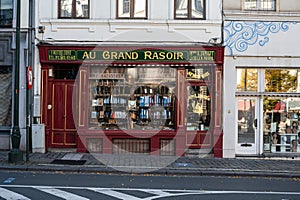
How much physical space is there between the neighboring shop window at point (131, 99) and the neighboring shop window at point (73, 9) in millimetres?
1937

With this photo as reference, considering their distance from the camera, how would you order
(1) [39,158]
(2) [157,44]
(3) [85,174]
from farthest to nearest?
(2) [157,44] → (1) [39,158] → (3) [85,174]

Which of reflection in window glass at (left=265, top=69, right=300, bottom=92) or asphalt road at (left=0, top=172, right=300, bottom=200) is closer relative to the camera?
asphalt road at (left=0, top=172, right=300, bottom=200)

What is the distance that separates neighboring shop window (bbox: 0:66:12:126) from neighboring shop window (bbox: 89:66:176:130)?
2827mm

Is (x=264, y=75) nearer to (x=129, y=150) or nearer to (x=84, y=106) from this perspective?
(x=129, y=150)

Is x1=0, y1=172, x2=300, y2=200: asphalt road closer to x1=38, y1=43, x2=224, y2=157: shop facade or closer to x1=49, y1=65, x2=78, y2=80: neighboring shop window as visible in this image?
x1=38, y1=43, x2=224, y2=157: shop facade

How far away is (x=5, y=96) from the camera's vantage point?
15039 mm

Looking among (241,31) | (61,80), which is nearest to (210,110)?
(241,31)

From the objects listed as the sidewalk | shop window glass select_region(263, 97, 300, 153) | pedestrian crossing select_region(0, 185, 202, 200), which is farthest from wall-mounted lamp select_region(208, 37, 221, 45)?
pedestrian crossing select_region(0, 185, 202, 200)

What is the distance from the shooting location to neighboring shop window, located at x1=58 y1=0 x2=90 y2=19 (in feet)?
48.8

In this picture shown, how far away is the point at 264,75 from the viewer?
14.9m

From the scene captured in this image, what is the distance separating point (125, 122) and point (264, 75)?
5064mm

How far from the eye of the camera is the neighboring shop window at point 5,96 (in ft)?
49.2

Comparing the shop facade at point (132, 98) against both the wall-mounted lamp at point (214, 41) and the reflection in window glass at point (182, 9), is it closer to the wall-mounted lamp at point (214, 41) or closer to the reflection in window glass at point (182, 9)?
the wall-mounted lamp at point (214, 41)

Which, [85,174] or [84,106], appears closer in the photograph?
[85,174]
